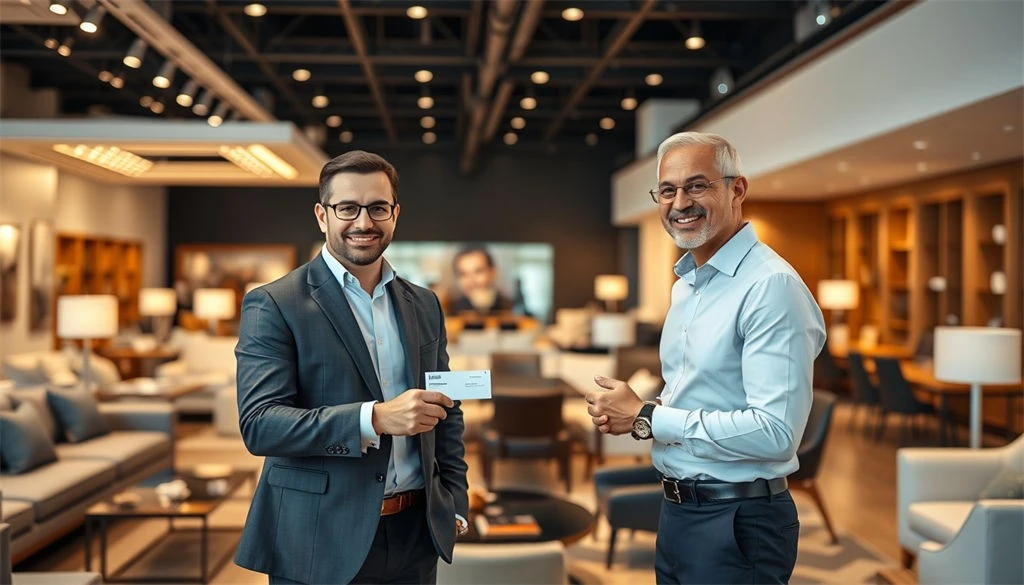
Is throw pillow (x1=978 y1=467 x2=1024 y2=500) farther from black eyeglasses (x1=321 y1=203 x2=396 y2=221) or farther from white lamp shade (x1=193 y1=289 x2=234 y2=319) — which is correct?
white lamp shade (x1=193 y1=289 x2=234 y2=319)

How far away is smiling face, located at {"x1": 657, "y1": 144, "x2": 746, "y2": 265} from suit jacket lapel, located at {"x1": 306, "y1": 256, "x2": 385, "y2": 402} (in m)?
0.81

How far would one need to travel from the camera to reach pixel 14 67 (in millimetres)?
12125

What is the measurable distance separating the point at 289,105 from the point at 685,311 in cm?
1423

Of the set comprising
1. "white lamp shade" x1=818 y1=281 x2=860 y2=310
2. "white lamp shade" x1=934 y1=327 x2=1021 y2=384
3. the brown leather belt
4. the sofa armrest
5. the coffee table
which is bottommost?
the coffee table

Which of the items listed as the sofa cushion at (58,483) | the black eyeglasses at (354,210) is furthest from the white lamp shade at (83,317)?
the black eyeglasses at (354,210)

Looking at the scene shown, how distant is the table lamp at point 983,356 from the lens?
5211mm

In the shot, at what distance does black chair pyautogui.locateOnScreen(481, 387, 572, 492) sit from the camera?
7027mm

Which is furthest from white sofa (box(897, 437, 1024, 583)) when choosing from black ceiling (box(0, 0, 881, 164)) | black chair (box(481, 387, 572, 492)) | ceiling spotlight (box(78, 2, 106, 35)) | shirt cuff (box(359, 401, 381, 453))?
ceiling spotlight (box(78, 2, 106, 35))

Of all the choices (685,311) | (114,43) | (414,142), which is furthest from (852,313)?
(685,311)

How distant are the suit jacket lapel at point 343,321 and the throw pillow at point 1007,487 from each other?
11.1 feet

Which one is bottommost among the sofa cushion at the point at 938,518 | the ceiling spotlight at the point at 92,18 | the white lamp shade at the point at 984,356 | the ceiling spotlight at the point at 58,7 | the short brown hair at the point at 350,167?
the sofa cushion at the point at 938,518

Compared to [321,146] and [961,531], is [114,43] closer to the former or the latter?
[321,146]

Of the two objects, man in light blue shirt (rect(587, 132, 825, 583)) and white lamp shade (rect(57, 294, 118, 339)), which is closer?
man in light blue shirt (rect(587, 132, 825, 583))

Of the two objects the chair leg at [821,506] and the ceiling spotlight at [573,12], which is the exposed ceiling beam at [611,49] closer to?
the ceiling spotlight at [573,12]
